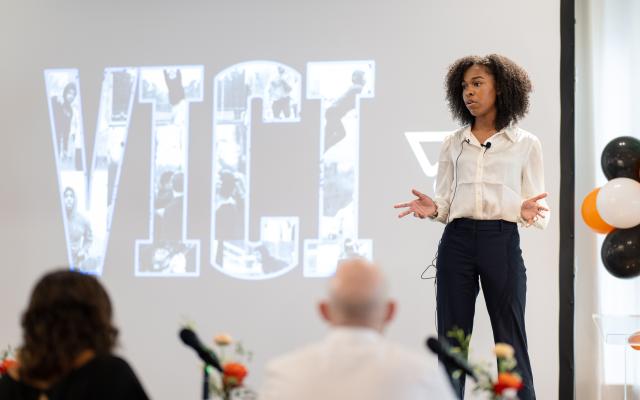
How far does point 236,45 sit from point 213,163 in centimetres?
69

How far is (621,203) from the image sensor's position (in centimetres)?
407

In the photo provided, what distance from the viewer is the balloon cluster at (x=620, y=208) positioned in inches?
160

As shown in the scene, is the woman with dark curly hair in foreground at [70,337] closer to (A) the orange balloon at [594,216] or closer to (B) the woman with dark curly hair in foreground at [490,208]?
(B) the woman with dark curly hair in foreground at [490,208]

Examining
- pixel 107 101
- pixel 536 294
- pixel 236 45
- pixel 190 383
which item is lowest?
pixel 190 383

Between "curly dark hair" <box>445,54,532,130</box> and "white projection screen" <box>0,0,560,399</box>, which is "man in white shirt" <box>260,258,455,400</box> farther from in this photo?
"white projection screen" <box>0,0,560,399</box>

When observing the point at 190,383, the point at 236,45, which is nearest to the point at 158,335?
the point at 190,383

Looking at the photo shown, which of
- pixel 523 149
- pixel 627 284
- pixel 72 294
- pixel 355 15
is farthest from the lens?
pixel 355 15

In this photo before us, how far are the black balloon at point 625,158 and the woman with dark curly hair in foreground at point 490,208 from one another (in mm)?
742

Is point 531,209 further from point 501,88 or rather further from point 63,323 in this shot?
point 63,323

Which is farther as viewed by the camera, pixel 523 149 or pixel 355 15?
pixel 355 15

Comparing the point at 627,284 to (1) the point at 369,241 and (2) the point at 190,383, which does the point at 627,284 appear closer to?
(1) the point at 369,241

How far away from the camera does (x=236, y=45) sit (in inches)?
203

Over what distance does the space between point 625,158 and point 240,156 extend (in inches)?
81.3

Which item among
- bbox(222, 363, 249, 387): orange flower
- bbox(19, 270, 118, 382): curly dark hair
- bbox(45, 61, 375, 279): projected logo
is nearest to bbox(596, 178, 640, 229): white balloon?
bbox(45, 61, 375, 279): projected logo
